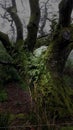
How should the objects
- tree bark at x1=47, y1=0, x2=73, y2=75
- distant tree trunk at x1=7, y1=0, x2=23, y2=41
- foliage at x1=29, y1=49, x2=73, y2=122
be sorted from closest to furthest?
foliage at x1=29, y1=49, x2=73, y2=122 < tree bark at x1=47, y1=0, x2=73, y2=75 < distant tree trunk at x1=7, y1=0, x2=23, y2=41

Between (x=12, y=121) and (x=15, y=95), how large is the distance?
402 centimetres

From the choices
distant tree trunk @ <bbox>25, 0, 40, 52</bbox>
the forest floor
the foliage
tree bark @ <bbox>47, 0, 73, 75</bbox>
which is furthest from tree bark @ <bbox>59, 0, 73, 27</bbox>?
the forest floor

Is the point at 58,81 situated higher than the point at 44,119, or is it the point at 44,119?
the point at 58,81

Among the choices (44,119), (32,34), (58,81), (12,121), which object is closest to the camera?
(44,119)

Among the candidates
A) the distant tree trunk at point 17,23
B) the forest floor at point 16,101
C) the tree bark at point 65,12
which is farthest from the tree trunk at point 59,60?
the distant tree trunk at point 17,23

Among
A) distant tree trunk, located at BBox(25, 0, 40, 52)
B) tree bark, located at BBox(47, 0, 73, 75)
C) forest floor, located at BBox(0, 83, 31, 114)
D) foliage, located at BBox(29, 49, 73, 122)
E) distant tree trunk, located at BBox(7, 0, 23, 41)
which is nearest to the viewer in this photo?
foliage, located at BBox(29, 49, 73, 122)

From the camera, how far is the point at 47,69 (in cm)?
751

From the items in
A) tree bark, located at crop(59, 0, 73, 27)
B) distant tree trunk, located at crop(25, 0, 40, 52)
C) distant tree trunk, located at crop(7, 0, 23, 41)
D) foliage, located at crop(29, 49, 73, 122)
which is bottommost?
foliage, located at crop(29, 49, 73, 122)

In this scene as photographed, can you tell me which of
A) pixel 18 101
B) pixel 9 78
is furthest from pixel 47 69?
pixel 9 78

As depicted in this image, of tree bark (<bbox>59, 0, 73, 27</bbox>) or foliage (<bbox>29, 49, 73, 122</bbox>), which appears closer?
foliage (<bbox>29, 49, 73, 122</bbox>)

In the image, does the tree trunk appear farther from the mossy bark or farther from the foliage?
the mossy bark

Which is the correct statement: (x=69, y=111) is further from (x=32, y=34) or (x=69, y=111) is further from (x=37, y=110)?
(x=32, y=34)

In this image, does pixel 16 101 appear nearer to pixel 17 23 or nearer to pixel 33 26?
pixel 33 26

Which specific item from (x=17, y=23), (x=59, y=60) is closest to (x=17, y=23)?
(x=17, y=23)
